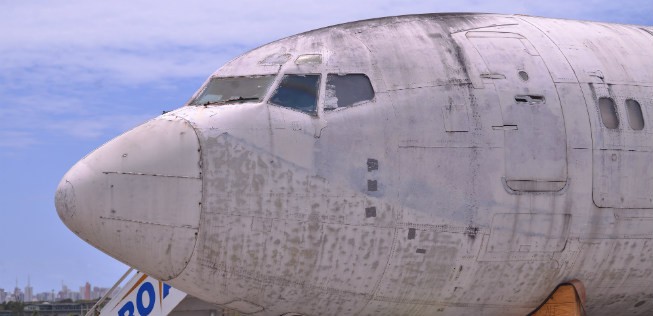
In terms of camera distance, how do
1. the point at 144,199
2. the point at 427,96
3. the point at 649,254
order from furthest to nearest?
the point at 649,254 < the point at 427,96 < the point at 144,199

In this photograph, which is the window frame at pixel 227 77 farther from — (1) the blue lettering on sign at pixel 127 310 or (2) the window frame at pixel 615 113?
(1) the blue lettering on sign at pixel 127 310

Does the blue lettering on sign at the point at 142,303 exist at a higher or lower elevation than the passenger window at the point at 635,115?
lower

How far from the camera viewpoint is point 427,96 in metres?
13.5

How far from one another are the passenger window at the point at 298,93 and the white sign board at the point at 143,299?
12.9 metres

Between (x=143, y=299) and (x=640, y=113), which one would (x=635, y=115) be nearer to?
(x=640, y=113)

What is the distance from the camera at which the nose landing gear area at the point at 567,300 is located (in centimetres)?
1396

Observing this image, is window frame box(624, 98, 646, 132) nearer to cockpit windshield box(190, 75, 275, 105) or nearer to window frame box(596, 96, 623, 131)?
window frame box(596, 96, 623, 131)

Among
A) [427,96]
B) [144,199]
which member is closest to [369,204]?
[427,96]

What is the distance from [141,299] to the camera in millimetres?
27250

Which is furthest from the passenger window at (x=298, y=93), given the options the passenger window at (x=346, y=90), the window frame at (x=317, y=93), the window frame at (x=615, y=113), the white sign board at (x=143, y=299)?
the white sign board at (x=143, y=299)

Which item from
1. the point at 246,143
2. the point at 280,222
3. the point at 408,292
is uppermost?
the point at 246,143

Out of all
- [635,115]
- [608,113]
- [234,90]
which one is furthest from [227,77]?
[635,115]

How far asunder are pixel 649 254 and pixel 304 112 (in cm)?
474

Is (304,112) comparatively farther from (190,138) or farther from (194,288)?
(194,288)
